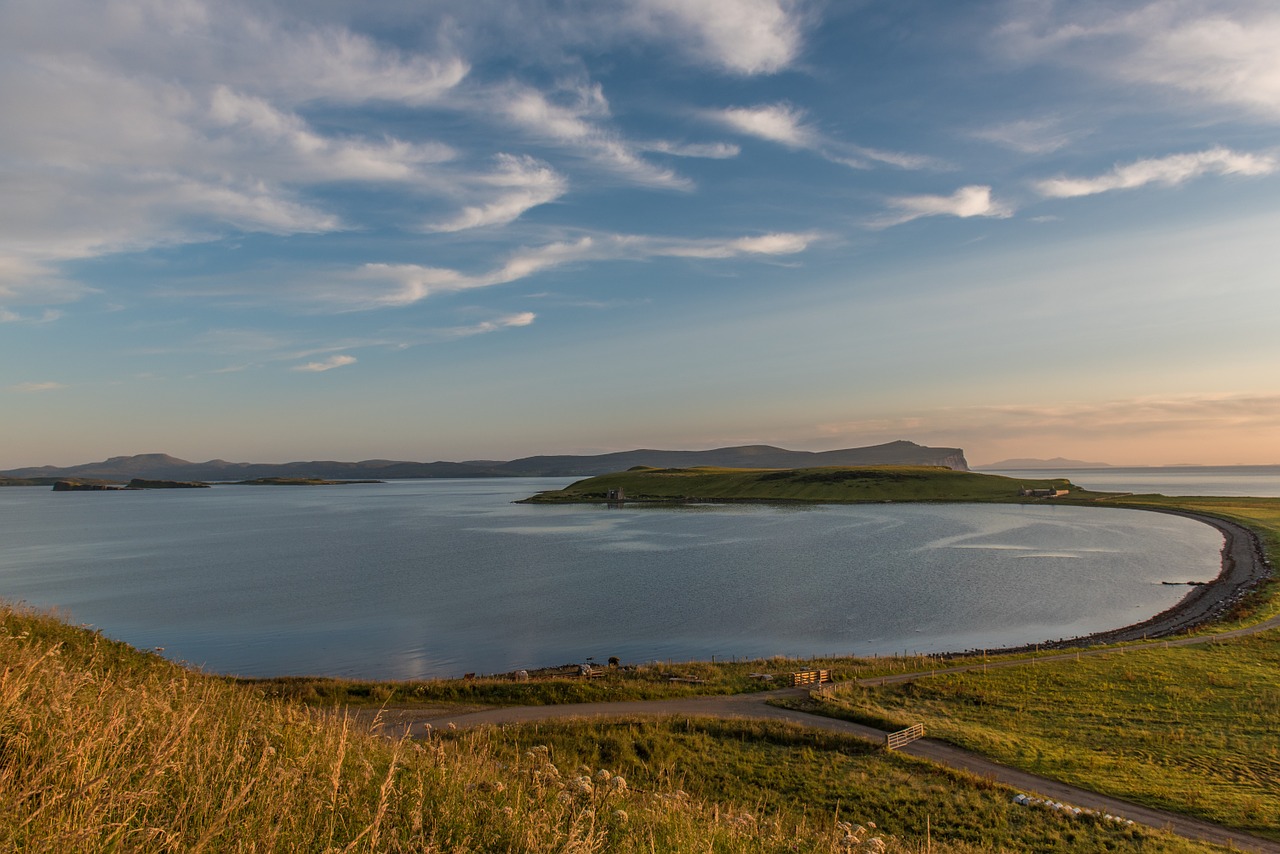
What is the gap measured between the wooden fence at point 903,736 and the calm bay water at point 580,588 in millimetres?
17962

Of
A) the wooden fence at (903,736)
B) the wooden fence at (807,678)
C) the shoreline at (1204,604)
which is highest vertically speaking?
the wooden fence at (903,736)

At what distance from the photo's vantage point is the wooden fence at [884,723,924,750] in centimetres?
2507

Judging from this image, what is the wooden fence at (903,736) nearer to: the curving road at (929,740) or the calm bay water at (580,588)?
the curving road at (929,740)

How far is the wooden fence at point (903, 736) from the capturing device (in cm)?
2507

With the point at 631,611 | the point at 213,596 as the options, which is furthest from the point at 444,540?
the point at 631,611

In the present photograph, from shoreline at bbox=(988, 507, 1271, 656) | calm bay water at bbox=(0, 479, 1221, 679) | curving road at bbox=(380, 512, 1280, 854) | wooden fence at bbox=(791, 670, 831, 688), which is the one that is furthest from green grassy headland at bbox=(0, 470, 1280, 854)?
calm bay water at bbox=(0, 479, 1221, 679)

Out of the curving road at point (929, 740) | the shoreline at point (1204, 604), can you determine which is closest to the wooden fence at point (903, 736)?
the curving road at point (929, 740)

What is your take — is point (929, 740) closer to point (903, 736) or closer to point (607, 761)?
point (903, 736)

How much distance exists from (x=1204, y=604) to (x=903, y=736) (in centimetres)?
4953

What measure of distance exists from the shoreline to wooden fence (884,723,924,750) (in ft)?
60.2

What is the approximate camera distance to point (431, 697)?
103ft

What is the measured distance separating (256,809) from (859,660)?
3798 cm

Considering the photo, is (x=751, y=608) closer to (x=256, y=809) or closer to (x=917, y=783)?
(x=917, y=783)

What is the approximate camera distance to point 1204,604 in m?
57.9
